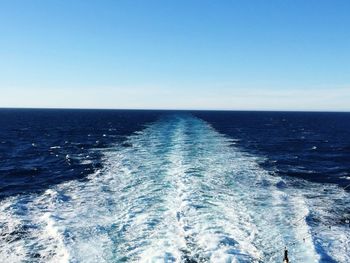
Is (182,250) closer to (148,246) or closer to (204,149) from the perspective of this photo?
(148,246)

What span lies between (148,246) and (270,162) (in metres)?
29.7

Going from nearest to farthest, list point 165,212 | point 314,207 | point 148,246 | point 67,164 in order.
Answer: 1. point 148,246
2. point 165,212
3. point 314,207
4. point 67,164

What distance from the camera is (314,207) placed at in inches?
1017

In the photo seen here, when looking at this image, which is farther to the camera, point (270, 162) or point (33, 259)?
point (270, 162)

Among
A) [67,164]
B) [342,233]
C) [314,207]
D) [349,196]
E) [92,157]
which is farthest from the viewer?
[92,157]

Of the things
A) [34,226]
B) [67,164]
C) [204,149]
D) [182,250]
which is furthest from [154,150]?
[182,250]

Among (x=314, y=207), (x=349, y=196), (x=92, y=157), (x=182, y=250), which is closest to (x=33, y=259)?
(x=182, y=250)

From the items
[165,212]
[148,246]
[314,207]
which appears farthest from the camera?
[314,207]

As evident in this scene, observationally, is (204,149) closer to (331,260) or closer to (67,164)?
(67,164)

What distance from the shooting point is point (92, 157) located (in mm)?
48375

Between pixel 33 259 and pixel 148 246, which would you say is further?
pixel 148 246

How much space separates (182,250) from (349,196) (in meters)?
17.8

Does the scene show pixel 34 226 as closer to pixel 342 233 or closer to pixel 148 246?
pixel 148 246

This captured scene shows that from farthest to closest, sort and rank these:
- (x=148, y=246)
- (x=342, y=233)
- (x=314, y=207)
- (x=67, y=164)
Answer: (x=67, y=164) → (x=314, y=207) → (x=342, y=233) → (x=148, y=246)
